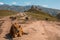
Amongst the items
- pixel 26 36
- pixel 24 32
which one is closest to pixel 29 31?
pixel 24 32

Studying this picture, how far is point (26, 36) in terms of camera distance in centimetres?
3416

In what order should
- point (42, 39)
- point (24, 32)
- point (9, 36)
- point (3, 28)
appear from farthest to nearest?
point (3, 28) → point (24, 32) → point (9, 36) → point (42, 39)

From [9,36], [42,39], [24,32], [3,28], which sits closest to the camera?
[42,39]

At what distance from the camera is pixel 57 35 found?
3491cm

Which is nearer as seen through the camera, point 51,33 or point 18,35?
point 18,35

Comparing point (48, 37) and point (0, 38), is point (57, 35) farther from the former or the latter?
point (0, 38)

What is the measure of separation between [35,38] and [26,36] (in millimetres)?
2150

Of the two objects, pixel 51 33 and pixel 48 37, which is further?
pixel 51 33

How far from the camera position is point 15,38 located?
32.6m

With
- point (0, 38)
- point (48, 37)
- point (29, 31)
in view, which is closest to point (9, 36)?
point (0, 38)

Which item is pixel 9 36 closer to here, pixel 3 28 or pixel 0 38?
pixel 0 38

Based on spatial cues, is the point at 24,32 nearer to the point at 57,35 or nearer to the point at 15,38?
the point at 15,38

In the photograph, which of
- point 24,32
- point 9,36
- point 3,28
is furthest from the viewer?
point 3,28

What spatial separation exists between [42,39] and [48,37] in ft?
6.06
